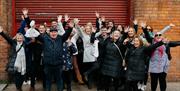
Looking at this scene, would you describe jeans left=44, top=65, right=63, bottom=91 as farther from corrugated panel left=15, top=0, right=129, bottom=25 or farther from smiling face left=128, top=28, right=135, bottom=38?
corrugated panel left=15, top=0, right=129, bottom=25

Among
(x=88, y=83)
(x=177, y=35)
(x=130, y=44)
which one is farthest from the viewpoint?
(x=177, y=35)

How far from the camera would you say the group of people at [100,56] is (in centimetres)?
1030

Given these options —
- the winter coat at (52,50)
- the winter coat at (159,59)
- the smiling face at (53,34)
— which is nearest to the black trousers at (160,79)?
the winter coat at (159,59)

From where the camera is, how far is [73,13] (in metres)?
12.9

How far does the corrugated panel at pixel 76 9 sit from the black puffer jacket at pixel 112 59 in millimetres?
2460

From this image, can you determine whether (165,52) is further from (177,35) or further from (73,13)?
(73,13)

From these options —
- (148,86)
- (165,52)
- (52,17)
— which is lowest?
(148,86)

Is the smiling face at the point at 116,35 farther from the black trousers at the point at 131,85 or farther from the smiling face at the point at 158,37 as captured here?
the black trousers at the point at 131,85

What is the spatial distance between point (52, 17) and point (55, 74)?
2.77 meters

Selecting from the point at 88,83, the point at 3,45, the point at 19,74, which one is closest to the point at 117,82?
the point at 88,83

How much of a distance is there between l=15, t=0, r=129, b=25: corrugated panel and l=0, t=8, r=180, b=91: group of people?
1458mm

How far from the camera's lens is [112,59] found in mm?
10562

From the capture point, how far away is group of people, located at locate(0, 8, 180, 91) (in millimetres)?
10305

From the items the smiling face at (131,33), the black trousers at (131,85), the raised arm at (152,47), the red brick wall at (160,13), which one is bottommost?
the black trousers at (131,85)
